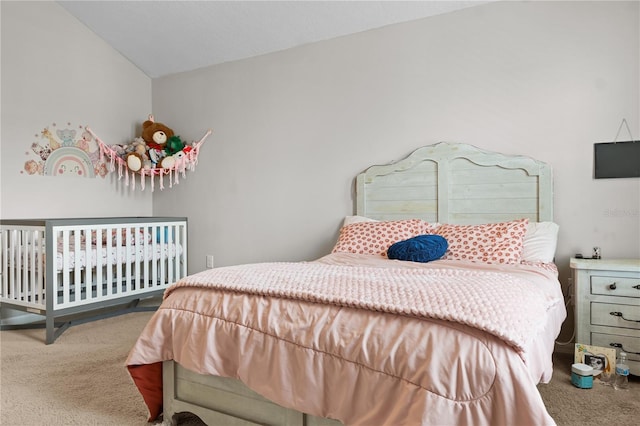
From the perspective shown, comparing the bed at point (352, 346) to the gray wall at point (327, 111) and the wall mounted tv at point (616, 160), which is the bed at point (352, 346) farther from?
the gray wall at point (327, 111)

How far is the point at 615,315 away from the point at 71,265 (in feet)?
10.6

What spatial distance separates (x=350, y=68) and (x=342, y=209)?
109 cm

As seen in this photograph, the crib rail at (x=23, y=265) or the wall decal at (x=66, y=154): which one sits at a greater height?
the wall decal at (x=66, y=154)

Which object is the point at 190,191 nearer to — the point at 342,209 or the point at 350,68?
the point at 342,209

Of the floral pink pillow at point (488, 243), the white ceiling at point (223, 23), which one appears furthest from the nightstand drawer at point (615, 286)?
the white ceiling at point (223, 23)

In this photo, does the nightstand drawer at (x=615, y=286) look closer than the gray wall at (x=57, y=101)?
Yes

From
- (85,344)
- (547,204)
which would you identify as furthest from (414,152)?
(85,344)

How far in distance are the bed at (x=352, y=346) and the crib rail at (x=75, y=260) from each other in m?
1.54

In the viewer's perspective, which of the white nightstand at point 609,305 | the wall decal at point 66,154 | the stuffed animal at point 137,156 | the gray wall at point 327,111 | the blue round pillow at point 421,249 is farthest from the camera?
the stuffed animal at point 137,156

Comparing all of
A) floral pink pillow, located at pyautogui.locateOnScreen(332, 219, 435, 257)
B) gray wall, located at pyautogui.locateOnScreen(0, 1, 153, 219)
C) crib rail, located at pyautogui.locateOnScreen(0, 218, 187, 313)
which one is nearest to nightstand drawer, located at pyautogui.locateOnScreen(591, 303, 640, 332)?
floral pink pillow, located at pyautogui.locateOnScreen(332, 219, 435, 257)

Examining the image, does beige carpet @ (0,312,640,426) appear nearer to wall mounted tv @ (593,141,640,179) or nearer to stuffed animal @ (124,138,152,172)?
wall mounted tv @ (593,141,640,179)

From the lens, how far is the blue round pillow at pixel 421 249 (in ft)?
7.26

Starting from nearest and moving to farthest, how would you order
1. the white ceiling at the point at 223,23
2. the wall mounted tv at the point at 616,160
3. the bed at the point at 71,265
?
1. the wall mounted tv at the point at 616,160
2. the bed at the point at 71,265
3. the white ceiling at the point at 223,23

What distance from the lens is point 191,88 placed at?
402 centimetres
